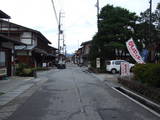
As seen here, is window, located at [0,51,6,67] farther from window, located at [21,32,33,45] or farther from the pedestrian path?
window, located at [21,32,33,45]

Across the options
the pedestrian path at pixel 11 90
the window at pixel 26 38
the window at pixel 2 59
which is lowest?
the pedestrian path at pixel 11 90

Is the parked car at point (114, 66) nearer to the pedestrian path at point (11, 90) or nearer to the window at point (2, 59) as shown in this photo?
the window at point (2, 59)

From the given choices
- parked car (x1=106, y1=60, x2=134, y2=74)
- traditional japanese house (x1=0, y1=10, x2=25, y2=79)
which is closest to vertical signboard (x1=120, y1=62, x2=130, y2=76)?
traditional japanese house (x1=0, y1=10, x2=25, y2=79)

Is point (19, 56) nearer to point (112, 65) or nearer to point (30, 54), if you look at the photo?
point (30, 54)

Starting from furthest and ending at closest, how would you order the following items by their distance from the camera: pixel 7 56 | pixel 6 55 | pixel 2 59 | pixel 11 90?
pixel 7 56 < pixel 6 55 < pixel 2 59 < pixel 11 90

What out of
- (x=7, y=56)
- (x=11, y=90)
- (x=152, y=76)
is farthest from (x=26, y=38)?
(x=152, y=76)

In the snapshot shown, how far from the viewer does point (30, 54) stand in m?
34.4

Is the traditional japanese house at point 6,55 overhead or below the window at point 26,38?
below

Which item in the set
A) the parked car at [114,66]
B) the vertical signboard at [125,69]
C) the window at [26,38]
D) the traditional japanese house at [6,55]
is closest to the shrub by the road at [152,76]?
the vertical signboard at [125,69]

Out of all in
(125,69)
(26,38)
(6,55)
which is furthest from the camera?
(26,38)

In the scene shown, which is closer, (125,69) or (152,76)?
(152,76)

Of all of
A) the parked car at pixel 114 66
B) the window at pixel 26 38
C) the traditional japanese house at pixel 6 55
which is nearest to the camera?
the traditional japanese house at pixel 6 55

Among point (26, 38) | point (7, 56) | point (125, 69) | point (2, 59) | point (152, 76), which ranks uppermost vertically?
point (26, 38)

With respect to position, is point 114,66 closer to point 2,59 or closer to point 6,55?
point 6,55
